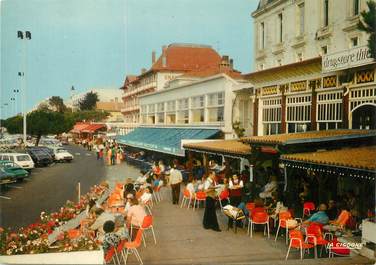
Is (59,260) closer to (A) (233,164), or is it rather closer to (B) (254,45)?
(A) (233,164)

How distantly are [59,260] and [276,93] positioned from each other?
46.6 feet

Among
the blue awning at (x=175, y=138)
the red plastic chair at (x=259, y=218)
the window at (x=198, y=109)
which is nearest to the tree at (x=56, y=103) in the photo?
the blue awning at (x=175, y=138)

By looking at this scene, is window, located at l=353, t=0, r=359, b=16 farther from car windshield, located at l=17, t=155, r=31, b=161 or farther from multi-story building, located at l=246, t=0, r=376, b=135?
car windshield, located at l=17, t=155, r=31, b=161

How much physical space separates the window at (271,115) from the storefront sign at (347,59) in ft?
14.8

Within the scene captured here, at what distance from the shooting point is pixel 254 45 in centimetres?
2695

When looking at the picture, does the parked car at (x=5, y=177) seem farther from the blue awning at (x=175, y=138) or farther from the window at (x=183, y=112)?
the window at (x=183, y=112)

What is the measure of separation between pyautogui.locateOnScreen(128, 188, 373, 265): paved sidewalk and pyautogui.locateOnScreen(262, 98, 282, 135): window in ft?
27.1

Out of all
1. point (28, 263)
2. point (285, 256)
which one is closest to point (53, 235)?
point (28, 263)

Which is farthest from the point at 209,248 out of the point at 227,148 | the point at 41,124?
the point at 41,124

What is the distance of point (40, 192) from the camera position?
2125 centimetres

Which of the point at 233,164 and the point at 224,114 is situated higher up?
the point at 224,114

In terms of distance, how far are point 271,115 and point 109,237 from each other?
1348 cm

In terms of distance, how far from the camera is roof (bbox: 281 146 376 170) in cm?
948

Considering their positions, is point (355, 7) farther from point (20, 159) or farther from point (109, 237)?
point (20, 159)
